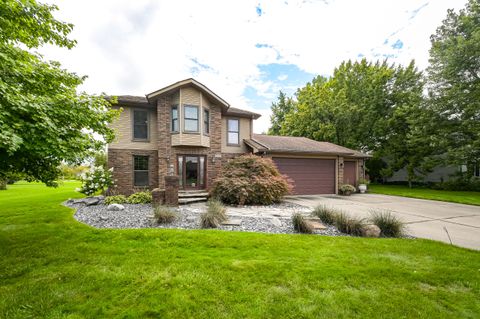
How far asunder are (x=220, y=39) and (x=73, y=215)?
1157 cm

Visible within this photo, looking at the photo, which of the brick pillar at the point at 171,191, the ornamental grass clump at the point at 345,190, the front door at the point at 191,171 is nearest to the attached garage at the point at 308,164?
the ornamental grass clump at the point at 345,190

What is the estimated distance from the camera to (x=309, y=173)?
14.0 meters

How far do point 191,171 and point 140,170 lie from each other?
281cm

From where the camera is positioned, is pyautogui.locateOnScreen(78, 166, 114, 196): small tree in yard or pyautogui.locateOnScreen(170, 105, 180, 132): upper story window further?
pyautogui.locateOnScreen(170, 105, 180, 132): upper story window

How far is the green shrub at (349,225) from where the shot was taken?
562cm

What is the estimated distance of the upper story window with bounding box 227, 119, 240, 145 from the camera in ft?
43.3

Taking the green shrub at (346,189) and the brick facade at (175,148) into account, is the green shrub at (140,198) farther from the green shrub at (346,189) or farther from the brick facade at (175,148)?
the green shrub at (346,189)

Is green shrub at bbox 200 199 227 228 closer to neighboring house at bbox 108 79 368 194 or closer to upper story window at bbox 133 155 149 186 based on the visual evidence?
neighboring house at bbox 108 79 368 194

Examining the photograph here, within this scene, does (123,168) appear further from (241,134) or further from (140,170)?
(241,134)

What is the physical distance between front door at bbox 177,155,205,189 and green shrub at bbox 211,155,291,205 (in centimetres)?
142

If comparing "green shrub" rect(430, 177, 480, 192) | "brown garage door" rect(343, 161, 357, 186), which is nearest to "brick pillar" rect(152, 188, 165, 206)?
"brown garage door" rect(343, 161, 357, 186)

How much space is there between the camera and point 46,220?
694 cm

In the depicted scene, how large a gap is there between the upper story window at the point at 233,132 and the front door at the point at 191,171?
2.27m

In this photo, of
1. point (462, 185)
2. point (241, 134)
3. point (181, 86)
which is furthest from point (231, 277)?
point (462, 185)
